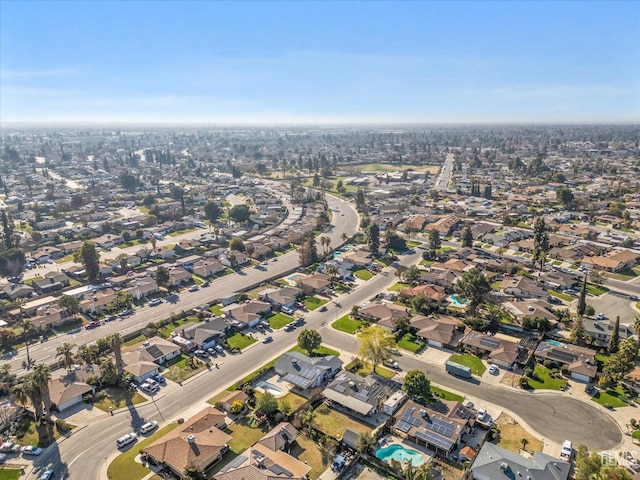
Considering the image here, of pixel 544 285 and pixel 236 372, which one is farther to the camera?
pixel 544 285

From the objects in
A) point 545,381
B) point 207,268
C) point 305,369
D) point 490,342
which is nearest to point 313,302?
point 305,369

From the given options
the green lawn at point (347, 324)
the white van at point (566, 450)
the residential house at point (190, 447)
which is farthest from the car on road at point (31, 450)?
the white van at point (566, 450)

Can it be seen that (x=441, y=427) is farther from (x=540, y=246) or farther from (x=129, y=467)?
(x=540, y=246)

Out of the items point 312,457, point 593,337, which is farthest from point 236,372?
point 593,337

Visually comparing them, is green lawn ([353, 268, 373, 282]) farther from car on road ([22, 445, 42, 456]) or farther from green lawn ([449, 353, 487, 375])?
car on road ([22, 445, 42, 456])

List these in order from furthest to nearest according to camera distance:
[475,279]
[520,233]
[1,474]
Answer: [520,233] < [475,279] < [1,474]

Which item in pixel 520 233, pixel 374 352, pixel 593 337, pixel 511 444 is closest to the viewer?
A: pixel 511 444

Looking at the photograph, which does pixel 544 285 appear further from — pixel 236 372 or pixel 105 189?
pixel 105 189

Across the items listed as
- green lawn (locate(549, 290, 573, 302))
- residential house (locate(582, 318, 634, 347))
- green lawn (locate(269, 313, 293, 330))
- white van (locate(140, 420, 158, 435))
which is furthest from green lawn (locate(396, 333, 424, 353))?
white van (locate(140, 420, 158, 435))
